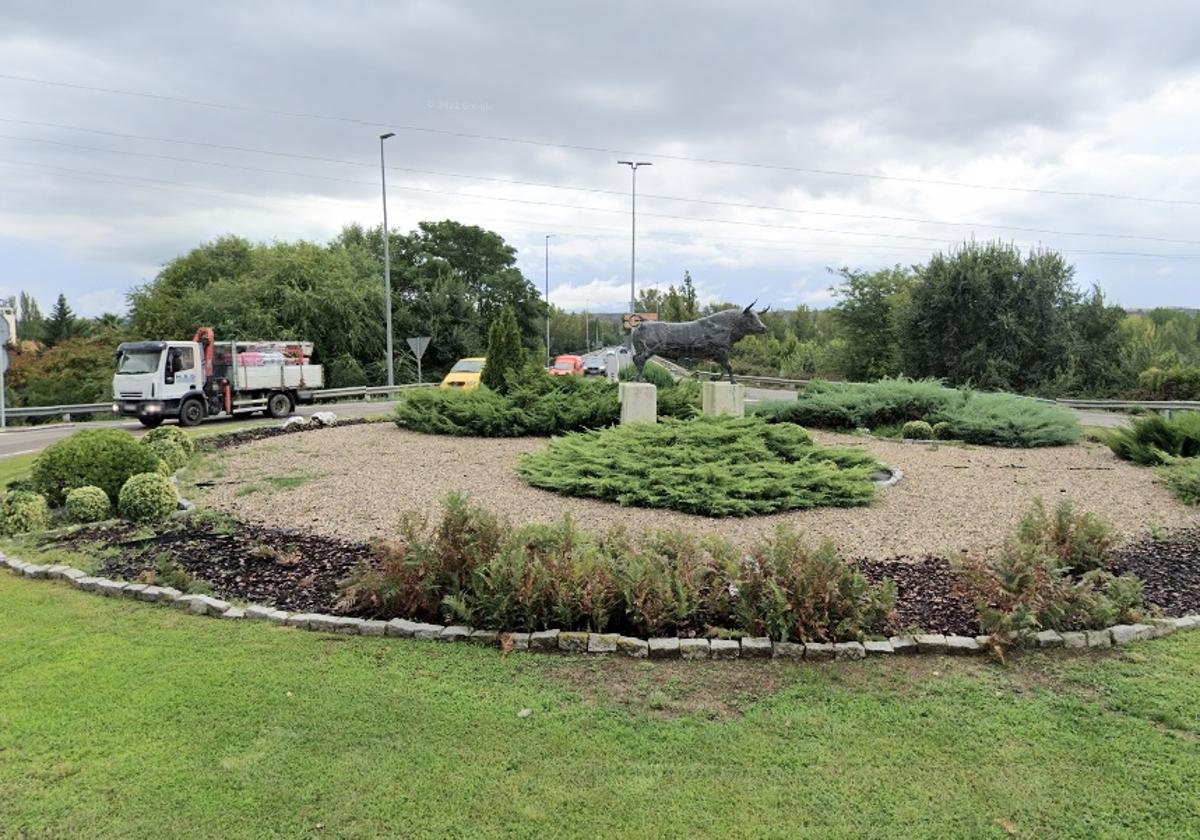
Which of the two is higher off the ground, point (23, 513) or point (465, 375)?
point (465, 375)

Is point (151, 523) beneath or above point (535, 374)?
beneath

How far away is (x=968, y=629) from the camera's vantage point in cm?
477

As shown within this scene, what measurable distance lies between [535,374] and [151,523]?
9275mm

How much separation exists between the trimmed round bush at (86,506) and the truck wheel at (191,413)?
39.6ft

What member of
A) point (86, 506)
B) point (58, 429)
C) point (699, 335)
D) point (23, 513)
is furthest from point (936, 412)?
point (58, 429)

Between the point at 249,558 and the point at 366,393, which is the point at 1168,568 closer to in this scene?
the point at 249,558

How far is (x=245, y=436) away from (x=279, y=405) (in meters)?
7.68

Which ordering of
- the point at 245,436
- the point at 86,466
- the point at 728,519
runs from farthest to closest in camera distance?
the point at 245,436 < the point at 86,466 < the point at 728,519

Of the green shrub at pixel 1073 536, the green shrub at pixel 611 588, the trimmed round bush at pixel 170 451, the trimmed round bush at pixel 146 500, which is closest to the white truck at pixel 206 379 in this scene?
the trimmed round bush at pixel 170 451

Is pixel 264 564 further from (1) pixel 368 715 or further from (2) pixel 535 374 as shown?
(2) pixel 535 374

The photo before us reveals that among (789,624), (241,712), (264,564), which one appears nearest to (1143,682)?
(789,624)

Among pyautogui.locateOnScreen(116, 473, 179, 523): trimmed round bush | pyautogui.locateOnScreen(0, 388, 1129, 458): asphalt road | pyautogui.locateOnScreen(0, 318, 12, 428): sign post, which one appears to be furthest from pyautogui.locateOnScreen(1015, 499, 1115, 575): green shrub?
pyautogui.locateOnScreen(0, 318, 12, 428): sign post

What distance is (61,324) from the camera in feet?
164

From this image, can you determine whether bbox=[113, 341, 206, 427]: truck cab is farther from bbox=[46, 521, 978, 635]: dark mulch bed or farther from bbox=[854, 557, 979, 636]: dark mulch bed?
bbox=[854, 557, 979, 636]: dark mulch bed
